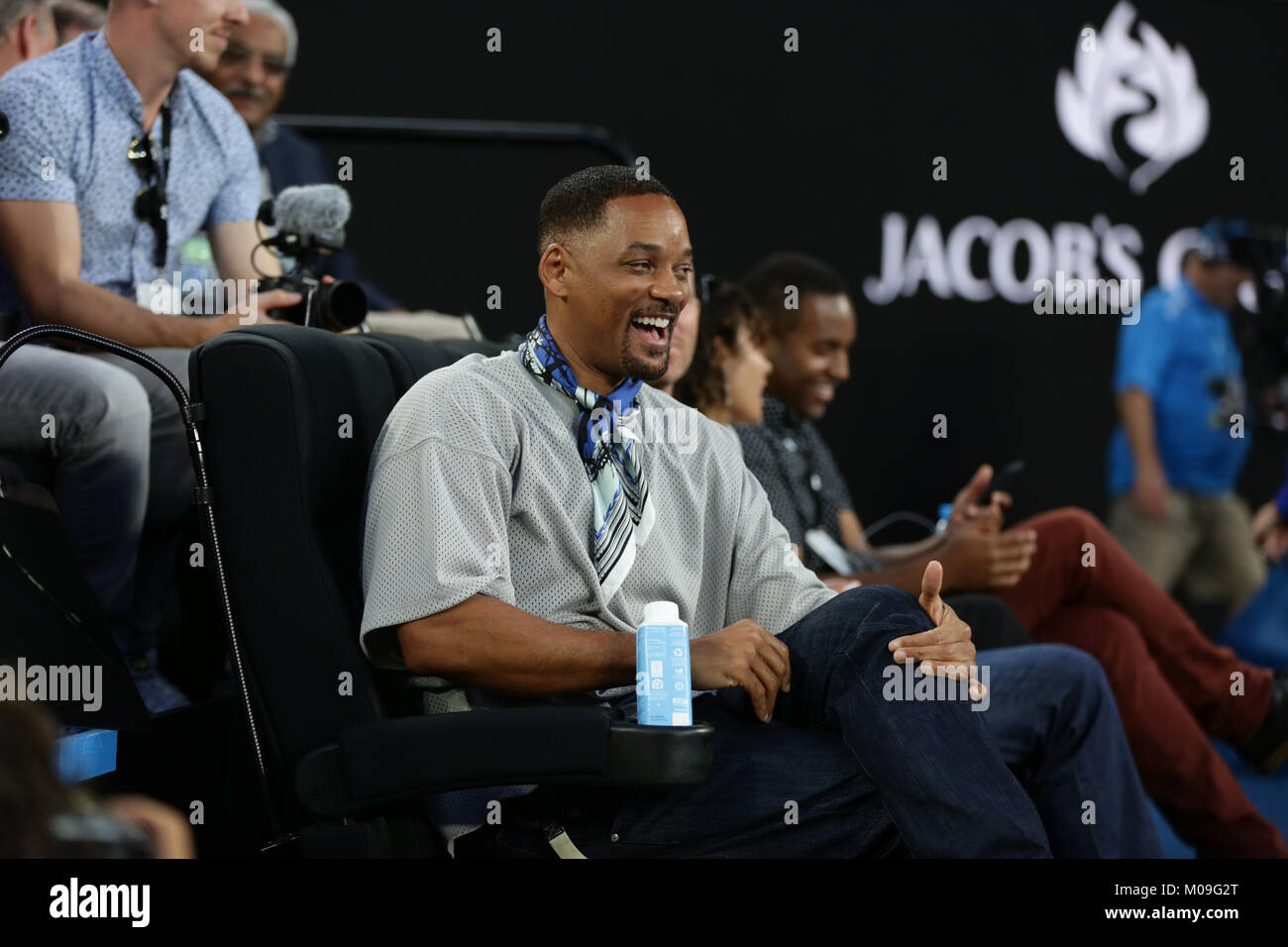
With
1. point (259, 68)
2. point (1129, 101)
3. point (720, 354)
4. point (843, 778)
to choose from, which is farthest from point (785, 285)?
point (1129, 101)

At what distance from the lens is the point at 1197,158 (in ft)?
19.1

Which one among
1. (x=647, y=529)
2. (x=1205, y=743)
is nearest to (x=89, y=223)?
(x=647, y=529)

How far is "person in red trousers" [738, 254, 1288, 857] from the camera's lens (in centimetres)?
288

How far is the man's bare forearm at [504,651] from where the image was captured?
183cm

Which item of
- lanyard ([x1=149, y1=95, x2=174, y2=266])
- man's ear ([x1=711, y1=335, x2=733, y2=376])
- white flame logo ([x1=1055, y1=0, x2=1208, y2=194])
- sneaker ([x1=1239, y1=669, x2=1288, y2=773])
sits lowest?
sneaker ([x1=1239, y1=669, x2=1288, y2=773])

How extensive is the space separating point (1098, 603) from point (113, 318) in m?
2.06

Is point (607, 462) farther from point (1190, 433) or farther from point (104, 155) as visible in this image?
point (1190, 433)

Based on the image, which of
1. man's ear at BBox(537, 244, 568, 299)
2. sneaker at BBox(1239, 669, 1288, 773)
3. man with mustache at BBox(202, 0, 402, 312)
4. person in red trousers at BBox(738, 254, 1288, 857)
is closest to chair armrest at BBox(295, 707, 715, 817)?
man's ear at BBox(537, 244, 568, 299)

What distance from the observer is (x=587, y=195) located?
2125mm

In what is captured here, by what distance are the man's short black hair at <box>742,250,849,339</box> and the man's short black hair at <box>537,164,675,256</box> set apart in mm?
1519

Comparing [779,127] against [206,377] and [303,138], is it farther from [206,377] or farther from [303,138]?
[206,377]

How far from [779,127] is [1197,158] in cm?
177

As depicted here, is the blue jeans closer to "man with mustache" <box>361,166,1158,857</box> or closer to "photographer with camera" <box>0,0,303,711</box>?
"man with mustache" <box>361,166,1158,857</box>

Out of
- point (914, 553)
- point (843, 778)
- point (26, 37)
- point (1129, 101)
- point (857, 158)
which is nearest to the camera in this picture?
point (843, 778)
